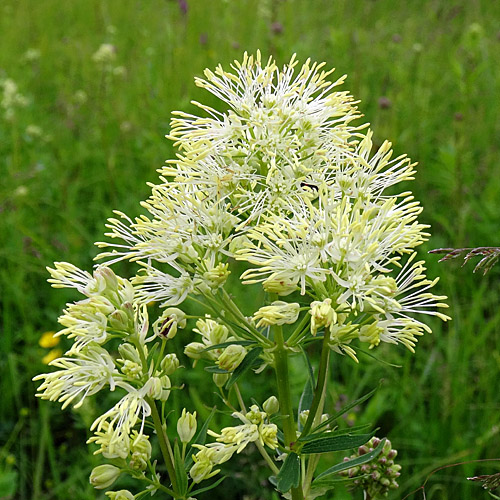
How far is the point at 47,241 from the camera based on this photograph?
15.3 ft

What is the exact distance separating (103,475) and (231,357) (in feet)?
1.74

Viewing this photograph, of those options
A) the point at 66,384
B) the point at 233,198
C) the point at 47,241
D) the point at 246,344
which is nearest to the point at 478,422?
the point at 246,344

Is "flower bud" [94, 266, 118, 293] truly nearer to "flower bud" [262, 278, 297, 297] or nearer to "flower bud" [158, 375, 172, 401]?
"flower bud" [158, 375, 172, 401]

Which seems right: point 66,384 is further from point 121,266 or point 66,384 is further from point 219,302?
point 121,266

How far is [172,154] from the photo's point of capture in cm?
465

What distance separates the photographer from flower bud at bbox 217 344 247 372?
175 cm

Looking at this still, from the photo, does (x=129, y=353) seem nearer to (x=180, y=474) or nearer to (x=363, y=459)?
(x=180, y=474)

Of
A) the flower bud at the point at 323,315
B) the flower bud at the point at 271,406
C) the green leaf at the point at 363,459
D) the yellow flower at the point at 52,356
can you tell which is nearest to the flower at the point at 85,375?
the flower bud at the point at 271,406

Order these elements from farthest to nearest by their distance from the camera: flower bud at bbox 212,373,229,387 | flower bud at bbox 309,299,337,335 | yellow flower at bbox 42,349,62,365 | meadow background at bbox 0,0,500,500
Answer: yellow flower at bbox 42,349,62,365 < meadow background at bbox 0,0,500,500 < flower bud at bbox 212,373,229,387 < flower bud at bbox 309,299,337,335

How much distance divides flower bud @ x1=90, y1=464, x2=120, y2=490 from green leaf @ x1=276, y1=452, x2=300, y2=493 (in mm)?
501

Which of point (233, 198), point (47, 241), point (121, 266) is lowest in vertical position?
point (233, 198)

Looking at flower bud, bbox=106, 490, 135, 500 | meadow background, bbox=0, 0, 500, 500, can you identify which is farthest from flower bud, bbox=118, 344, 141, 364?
meadow background, bbox=0, 0, 500, 500

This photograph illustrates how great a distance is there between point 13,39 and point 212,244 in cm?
738

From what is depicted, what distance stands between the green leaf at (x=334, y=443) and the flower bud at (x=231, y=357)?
32 centimetres
